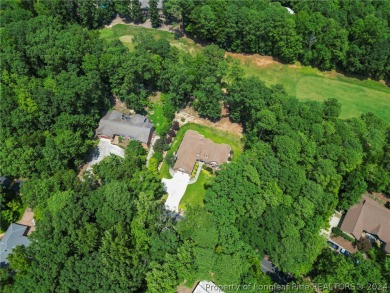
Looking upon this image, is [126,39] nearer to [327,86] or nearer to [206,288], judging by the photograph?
[327,86]

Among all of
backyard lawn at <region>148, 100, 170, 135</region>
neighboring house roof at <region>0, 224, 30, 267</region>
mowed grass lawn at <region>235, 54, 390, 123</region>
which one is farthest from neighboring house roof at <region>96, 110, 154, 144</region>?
mowed grass lawn at <region>235, 54, 390, 123</region>

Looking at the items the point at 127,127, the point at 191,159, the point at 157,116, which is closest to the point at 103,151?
the point at 127,127

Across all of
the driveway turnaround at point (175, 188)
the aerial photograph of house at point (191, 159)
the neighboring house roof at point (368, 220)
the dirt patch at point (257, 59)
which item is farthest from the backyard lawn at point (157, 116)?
the neighboring house roof at point (368, 220)

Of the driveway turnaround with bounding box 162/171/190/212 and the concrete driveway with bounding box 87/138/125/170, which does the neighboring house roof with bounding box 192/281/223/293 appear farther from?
the concrete driveway with bounding box 87/138/125/170

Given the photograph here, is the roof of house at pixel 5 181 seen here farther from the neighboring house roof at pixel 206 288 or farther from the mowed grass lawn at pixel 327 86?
the mowed grass lawn at pixel 327 86

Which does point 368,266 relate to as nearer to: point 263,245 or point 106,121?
point 263,245

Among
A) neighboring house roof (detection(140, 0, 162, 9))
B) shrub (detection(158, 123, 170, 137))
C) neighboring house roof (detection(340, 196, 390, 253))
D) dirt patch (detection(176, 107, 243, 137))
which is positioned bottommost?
neighboring house roof (detection(340, 196, 390, 253))
